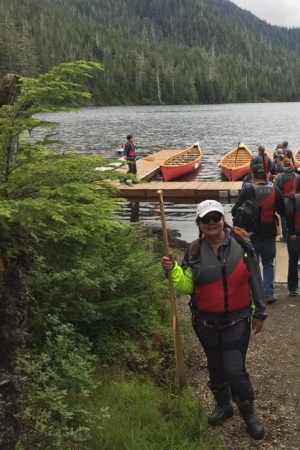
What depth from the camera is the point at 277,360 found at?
5859mm

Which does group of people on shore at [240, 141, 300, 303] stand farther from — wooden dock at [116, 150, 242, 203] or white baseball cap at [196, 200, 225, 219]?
wooden dock at [116, 150, 242, 203]

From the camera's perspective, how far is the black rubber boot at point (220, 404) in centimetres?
456

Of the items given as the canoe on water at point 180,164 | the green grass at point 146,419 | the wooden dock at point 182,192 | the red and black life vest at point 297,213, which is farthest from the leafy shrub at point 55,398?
the canoe on water at point 180,164

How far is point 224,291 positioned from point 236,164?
75.4ft

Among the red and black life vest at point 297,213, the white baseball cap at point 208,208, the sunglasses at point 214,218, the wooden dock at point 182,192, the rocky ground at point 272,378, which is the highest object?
the white baseball cap at point 208,208

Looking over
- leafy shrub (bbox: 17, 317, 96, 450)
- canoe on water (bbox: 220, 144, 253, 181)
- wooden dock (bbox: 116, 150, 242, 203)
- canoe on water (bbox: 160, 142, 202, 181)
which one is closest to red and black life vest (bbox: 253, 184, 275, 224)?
leafy shrub (bbox: 17, 317, 96, 450)

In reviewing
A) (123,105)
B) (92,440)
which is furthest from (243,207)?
(123,105)

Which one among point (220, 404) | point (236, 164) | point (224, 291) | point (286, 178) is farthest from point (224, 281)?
point (236, 164)

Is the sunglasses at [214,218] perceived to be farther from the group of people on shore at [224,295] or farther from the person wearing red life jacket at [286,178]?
the person wearing red life jacket at [286,178]

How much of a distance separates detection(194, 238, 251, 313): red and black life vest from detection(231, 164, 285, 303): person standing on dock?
10.8 feet

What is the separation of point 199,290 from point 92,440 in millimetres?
1472

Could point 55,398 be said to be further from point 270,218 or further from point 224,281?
point 270,218

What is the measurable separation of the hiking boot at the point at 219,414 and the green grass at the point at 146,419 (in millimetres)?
89

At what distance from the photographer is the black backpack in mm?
7324
